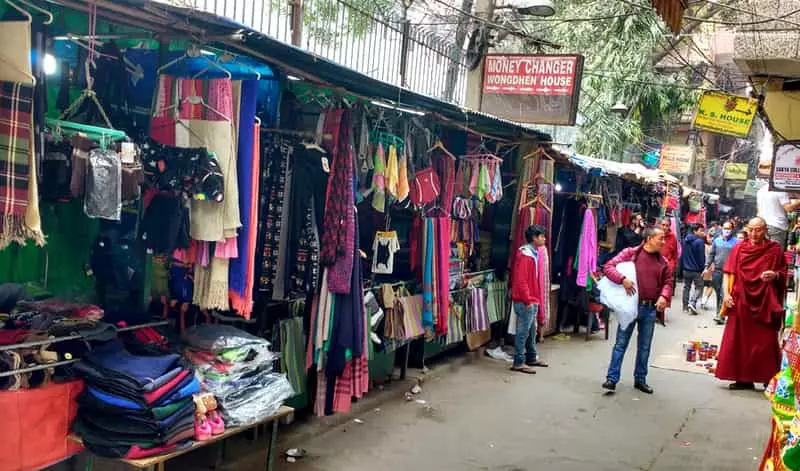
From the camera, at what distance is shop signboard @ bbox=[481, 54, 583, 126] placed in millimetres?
8688

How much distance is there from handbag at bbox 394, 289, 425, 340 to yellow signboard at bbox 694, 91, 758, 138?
18.8 feet

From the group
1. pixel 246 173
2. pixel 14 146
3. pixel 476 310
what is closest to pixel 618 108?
pixel 476 310

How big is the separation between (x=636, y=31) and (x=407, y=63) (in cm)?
1123

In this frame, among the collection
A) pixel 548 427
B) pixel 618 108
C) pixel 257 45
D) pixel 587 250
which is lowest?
pixel 548 427

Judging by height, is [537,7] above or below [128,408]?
above

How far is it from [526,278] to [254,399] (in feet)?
15.7

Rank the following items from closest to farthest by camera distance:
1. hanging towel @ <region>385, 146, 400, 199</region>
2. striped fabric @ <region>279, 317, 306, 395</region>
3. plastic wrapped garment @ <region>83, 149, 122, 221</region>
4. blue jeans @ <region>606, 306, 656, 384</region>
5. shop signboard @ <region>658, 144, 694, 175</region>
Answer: plastic wrapped garment @ <region>83, 149, 122, 221</region> → striped fabric @ <region>279, 317, 306, 395</region> → hanging towel @ <region>385, 146, 400, 199</region> → blue jeans @ <region>606, 306, 656, 384</region> → shop signboard @ <region>658, 144, 694, 175</region>

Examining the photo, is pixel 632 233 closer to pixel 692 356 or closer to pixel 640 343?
pixel 692 356

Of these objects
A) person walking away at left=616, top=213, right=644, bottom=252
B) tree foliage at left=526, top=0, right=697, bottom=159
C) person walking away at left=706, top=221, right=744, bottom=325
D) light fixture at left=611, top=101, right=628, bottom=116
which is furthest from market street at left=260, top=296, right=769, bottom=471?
tree foliage at left=526, top=0, right=697, bottom=159

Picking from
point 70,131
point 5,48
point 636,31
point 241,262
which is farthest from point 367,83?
point 636,31

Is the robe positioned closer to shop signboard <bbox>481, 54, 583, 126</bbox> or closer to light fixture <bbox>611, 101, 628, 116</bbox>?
shop signboard <bbox>481, 54, 583, 126</bbox>

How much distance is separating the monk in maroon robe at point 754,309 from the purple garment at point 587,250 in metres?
2.47

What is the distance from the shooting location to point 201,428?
3.98m

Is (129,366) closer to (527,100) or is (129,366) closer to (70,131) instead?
(70,131)
